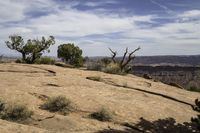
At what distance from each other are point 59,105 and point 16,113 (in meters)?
1.74

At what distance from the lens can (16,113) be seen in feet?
34.2

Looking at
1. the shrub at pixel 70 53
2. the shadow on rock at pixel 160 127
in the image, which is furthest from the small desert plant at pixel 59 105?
the shrub at pixel 70 53

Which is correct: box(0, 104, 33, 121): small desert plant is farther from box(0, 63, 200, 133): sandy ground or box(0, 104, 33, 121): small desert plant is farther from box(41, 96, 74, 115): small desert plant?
box(41, 96, 74, 115): small desert plant

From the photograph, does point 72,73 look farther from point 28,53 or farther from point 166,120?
point 28,53

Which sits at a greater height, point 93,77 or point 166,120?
point 93,77

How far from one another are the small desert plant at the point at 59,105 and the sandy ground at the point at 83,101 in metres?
0.28

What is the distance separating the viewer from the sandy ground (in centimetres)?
1024

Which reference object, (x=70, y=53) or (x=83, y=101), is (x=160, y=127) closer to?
(x=83, y=101)

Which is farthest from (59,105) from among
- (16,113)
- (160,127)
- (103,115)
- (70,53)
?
(70,53)

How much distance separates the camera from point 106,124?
11.0 meters

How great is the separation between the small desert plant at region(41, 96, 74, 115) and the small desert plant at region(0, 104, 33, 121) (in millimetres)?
1102

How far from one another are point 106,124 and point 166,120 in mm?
2792

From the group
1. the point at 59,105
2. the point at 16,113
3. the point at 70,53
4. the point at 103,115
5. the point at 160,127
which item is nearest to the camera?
the point at 16,113

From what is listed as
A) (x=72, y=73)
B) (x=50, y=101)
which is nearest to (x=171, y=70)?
(x=72, y=73)
